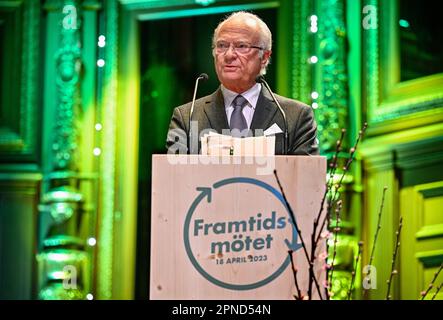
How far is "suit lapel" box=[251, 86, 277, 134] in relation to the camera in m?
3.06

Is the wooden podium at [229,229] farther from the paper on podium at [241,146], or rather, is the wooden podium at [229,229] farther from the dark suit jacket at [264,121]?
the dark suit jacket at [264,121]

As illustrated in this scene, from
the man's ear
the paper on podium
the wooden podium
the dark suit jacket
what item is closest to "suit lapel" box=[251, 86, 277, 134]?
the dark suit jacket

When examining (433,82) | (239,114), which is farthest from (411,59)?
(239,114)

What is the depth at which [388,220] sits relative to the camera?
4.23m

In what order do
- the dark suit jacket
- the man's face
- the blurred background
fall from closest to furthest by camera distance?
the dark suit jacket → the man's face → the blurred background

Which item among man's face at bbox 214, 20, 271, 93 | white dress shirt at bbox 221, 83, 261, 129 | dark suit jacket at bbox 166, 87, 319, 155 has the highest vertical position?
man's face at bbox 214, 20, 271, 93

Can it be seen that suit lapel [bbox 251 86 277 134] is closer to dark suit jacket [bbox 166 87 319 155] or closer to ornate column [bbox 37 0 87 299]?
dark suit jacket [bbox 166 87 319 155]

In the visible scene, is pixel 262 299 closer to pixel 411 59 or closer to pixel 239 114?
pixel 239 114

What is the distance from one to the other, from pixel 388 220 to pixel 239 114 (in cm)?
132

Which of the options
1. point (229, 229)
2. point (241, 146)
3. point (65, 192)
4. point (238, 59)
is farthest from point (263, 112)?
point (65, 192)

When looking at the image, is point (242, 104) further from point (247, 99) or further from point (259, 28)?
point (259, 28)

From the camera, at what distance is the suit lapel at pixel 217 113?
121 inches

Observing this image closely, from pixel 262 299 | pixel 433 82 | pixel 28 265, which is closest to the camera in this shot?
pixel 262 299

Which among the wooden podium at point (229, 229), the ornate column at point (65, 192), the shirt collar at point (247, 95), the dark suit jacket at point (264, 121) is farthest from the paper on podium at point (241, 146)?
the ornate column at point (65, 192)
